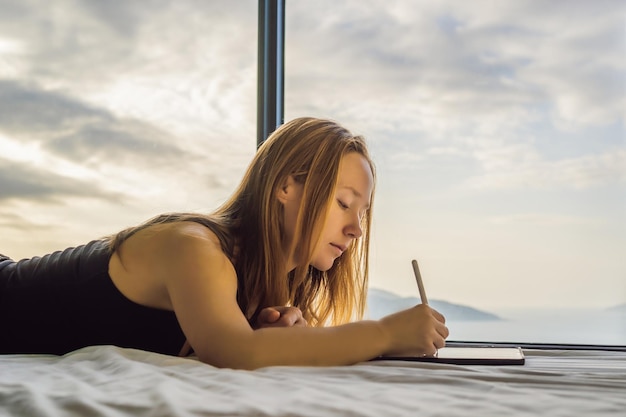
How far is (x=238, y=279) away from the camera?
1472 millimetres

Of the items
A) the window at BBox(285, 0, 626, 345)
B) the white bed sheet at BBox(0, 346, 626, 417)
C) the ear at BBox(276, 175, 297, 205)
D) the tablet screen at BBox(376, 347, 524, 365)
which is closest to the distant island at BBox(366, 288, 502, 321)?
the window at BBox(285, 0, 626, 345)

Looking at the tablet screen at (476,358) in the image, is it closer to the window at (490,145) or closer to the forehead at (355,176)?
the forehead at (355,176)

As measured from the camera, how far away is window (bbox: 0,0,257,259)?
2527 mm

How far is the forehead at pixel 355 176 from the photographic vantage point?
5.05 ft

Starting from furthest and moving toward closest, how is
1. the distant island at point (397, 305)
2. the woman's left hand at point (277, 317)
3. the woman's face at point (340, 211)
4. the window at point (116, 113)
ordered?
the window at point (116, 113)
the distant island at point (397, 305)
the woman's face at point (340, 211)
the woman's left hand at point (277, 317)

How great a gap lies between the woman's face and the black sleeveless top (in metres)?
0.32

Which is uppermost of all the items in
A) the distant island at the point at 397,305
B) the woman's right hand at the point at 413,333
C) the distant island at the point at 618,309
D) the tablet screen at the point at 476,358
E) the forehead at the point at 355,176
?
the forehead at the point at 355,176

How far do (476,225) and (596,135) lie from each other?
432 millimetres

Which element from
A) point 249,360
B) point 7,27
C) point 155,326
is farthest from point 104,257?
point 7,27

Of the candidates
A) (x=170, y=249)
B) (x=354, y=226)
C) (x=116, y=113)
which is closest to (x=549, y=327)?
(x=354, y=226)

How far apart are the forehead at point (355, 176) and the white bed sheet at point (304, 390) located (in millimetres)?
498

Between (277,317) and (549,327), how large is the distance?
1140 mm

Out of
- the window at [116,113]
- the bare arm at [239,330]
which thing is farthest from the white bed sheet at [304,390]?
the window at [116,113]

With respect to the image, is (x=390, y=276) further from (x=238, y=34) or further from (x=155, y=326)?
(x=155, y=326)
